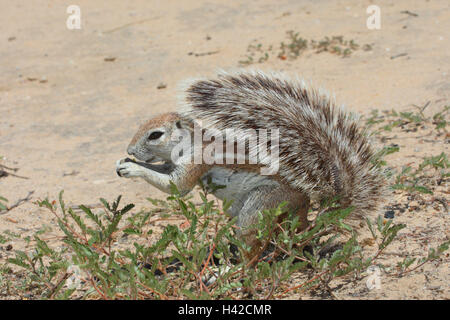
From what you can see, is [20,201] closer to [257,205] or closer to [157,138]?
[157,138]

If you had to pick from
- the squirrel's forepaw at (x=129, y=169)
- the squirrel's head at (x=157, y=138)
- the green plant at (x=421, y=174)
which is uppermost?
the squirrel's head at (x=157, y=138)

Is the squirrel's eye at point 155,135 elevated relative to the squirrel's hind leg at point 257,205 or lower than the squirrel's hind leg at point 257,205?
elevated

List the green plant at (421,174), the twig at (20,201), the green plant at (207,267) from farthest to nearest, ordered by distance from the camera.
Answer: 1. the twig at (20,201)
2. the green plant at (421,174)
3. the green plant at (207,267)

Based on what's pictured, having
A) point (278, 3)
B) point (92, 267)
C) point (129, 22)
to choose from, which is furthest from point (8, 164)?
point (278, 3)

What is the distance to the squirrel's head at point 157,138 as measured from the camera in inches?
139

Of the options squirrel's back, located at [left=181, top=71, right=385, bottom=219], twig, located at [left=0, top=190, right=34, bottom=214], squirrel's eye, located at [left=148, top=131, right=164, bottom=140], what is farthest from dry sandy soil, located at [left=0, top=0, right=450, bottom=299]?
squirrel's eye, located at [left=148, top=131, right=164, bottom=140]

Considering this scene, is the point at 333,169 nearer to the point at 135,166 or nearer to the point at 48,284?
the point at 135,166

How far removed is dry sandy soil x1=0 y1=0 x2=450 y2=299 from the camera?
16.0ft

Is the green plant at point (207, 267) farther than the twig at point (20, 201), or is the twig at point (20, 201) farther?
the twig at point (20, 201)

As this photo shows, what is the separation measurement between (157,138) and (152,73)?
5.11m

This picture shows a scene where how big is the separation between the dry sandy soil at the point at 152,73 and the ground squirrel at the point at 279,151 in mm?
596

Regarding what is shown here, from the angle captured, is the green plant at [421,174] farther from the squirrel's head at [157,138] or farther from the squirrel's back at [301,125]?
the squirrel's head at [157,138]

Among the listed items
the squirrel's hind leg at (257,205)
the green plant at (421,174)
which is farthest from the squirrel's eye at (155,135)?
the green plant at (421,174)

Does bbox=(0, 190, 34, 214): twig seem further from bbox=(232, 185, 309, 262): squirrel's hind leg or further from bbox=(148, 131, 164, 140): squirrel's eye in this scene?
bbox=(232, 185, 309, 262): squirrel's hind leg
